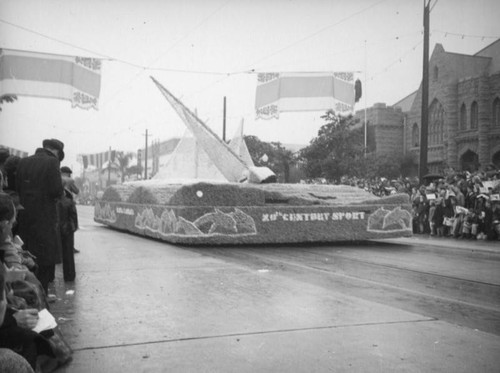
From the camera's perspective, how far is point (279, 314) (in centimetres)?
479

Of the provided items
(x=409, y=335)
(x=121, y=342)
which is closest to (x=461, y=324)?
(x=409, y=335)

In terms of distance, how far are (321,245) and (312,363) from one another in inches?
327

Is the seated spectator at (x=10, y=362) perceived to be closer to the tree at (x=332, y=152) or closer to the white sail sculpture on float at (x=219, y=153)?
the white sail sculpture on float at (x=219, y=153)

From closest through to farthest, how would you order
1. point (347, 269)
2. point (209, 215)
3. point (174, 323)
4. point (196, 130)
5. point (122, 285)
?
point (174, 323), point (122, 285), point (347, 269), point (209, 215), point (196, 130)

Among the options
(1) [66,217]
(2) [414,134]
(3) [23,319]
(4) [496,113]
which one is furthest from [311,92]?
(2) [414,134]

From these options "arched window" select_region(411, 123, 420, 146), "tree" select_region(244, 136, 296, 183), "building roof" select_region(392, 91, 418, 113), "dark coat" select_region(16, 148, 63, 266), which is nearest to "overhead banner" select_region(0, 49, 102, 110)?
"dark coat" select_region(16, 148, 63, 266)

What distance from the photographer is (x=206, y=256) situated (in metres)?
9.15

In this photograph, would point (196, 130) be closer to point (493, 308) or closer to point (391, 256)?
point (391, 256)

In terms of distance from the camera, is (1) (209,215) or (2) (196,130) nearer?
(1) (209,215)

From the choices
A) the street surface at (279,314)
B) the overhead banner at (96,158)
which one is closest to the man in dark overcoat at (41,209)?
the street surface at (279,314)

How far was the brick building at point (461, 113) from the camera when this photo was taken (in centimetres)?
3294

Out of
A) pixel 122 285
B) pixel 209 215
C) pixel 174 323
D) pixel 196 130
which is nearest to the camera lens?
pixel 174 323

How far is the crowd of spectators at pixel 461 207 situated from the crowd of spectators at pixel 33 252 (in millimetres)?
10884

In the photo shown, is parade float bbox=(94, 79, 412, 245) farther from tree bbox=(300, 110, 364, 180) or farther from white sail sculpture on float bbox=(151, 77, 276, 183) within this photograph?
tree bbox=(300, 110, 364, 180)
